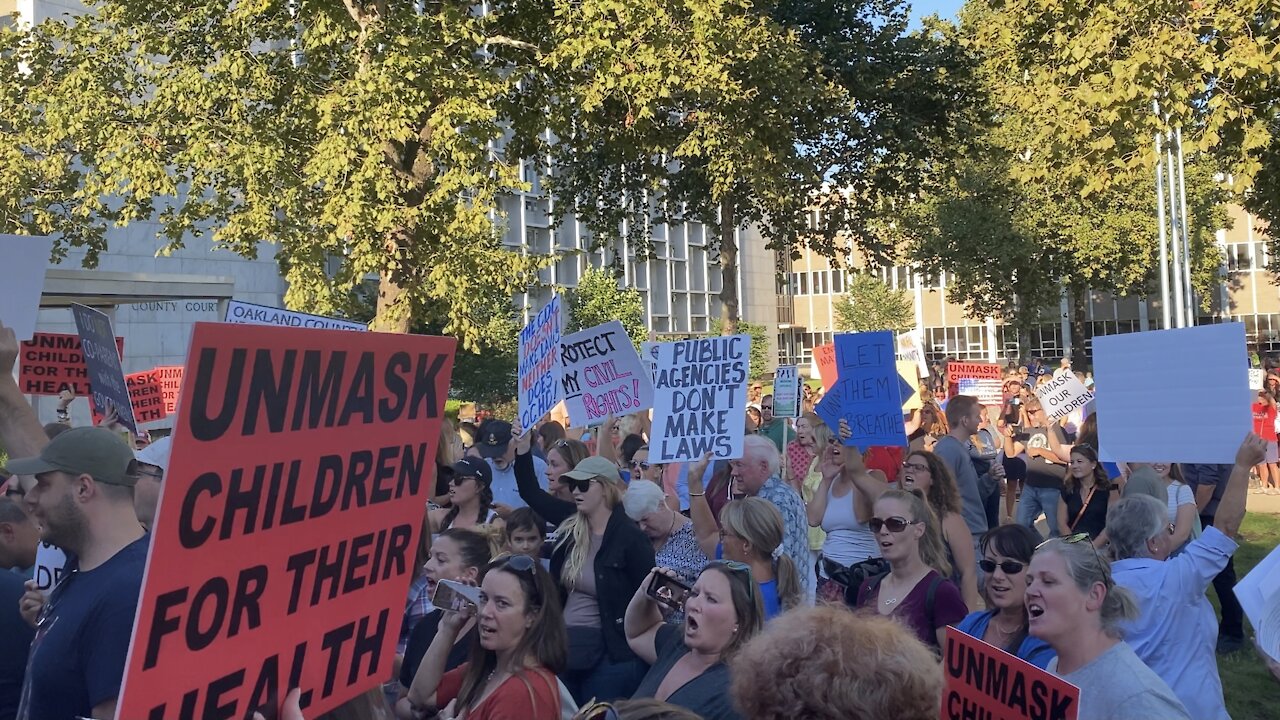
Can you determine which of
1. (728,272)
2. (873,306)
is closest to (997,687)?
(728,272)

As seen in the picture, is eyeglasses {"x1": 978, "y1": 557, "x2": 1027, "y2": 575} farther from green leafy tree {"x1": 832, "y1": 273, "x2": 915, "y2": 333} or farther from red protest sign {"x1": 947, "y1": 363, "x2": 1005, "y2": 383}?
green leafy tree {"x1": 832, "y1": 273, "x2": 915, "y2": 333}

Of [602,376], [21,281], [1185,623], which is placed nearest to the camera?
[1185,623]

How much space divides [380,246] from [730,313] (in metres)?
7.00

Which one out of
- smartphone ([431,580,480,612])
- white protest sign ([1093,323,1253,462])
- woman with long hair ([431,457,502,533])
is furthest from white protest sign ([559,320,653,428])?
smartphone ([431,580,480,612])

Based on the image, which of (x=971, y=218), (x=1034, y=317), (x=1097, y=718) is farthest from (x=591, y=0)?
(x=1034, y=317)

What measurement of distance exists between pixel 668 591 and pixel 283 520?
2.30 meters

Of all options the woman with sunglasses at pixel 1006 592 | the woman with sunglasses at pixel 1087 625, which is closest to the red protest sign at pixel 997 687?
the woman with sunglasses at pixel 1087 625

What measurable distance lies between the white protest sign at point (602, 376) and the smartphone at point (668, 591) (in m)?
4.72

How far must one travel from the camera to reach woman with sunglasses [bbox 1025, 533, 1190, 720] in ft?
12.5

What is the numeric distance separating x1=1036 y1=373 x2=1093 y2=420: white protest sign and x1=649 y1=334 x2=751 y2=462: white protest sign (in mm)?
5855

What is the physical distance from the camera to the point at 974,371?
72.4 ft

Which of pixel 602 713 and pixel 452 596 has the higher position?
pixel 602 713

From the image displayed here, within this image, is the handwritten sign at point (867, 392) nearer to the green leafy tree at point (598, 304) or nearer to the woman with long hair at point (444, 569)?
the woman with long hair at point (444, 569)

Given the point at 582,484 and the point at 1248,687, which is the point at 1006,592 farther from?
the point at 1248,687
